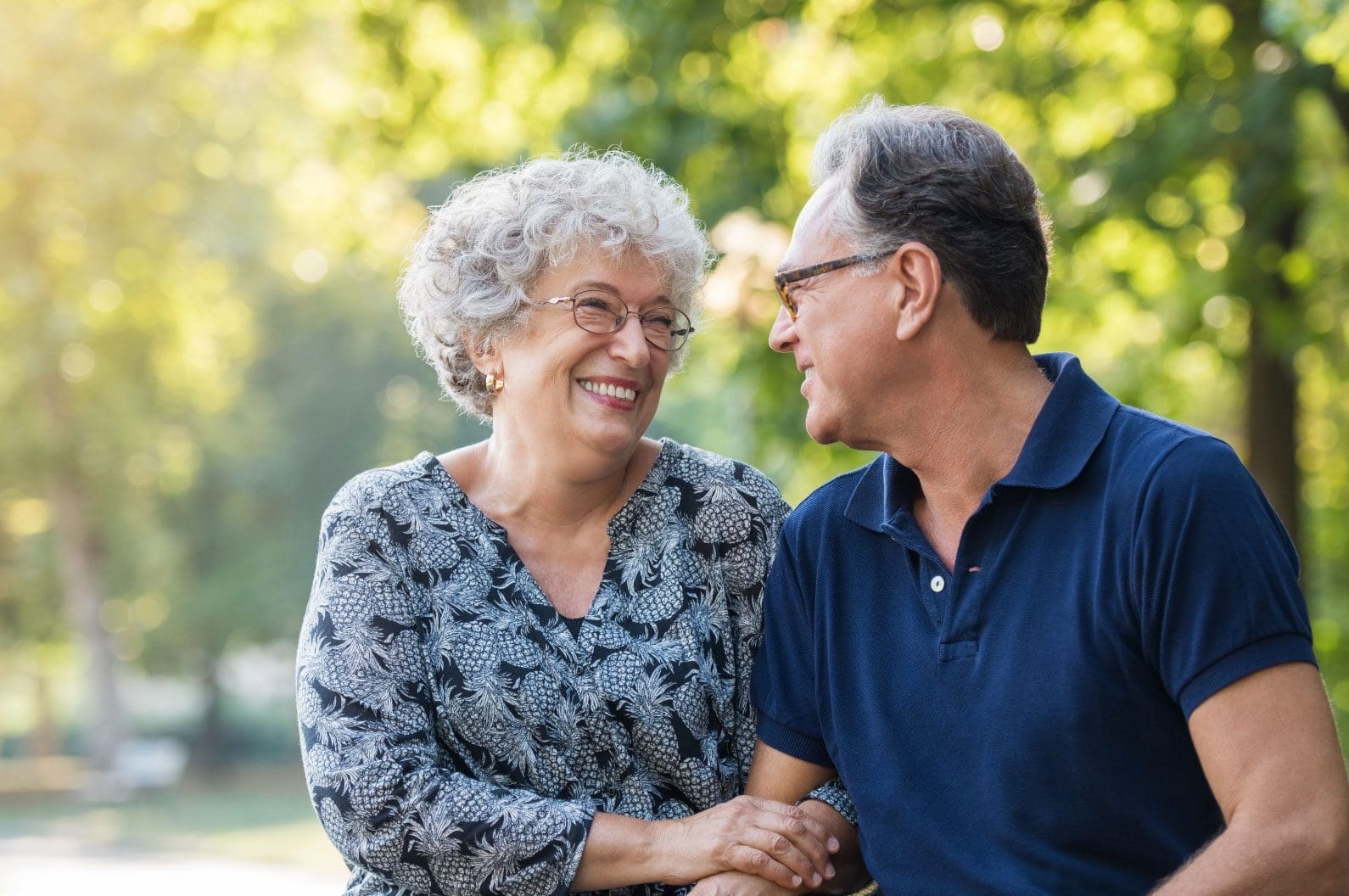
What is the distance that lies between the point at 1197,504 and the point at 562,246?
1.35m

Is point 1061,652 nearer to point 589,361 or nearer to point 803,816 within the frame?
point 803,816

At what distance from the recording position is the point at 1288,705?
6.27ft

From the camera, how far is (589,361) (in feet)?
9.27

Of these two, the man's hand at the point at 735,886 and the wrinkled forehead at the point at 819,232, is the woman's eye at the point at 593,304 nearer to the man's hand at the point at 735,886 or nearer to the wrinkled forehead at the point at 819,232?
the wrinkled forehead at the point at 819,232

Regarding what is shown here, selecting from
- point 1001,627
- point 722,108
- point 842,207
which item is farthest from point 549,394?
point 722,108

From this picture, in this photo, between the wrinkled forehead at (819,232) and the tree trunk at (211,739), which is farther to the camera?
the tree trunk at (211,739)

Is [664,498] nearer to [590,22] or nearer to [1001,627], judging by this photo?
[1001,627]

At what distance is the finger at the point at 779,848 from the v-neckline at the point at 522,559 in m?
0.50

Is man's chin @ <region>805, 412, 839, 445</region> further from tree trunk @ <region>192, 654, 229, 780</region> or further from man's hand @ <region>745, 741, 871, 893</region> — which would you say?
tree trunk @ <region>192, 654, 229, 780</region>

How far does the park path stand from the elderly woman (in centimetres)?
848

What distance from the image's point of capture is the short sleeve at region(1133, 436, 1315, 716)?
6.33 ft

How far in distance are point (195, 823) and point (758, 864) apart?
1622 centimetres

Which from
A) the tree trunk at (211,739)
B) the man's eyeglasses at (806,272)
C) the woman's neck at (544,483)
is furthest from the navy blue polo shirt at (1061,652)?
the tree trunk at (211,739)

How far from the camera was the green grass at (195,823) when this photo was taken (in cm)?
1369
